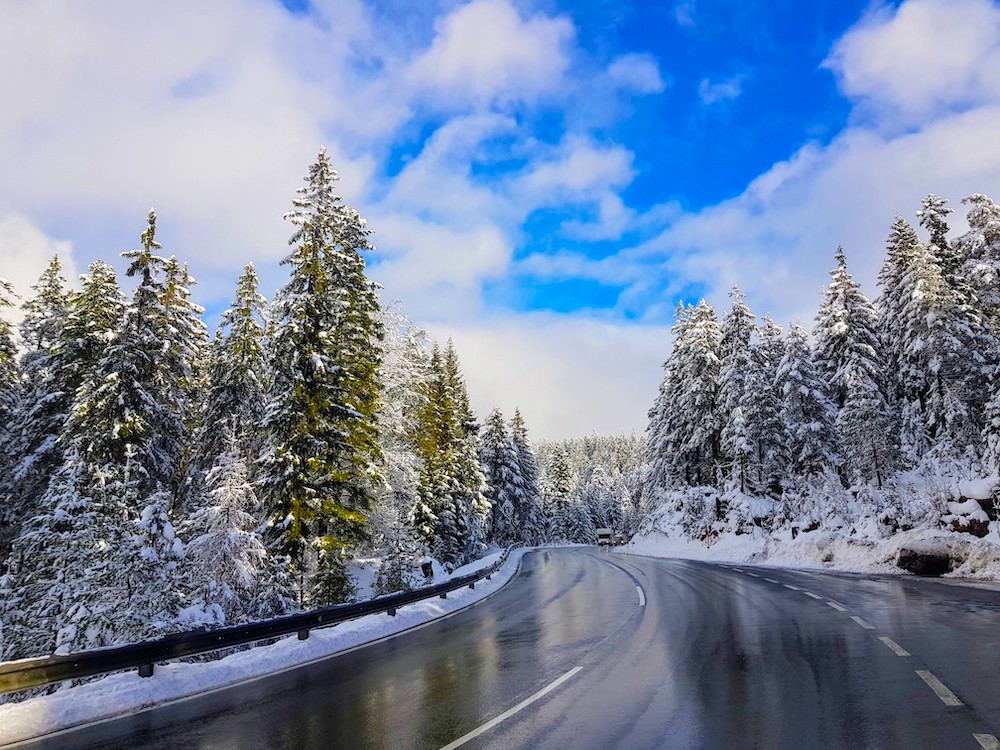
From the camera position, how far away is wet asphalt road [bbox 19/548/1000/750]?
618 cm

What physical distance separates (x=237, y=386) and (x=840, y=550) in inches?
1144

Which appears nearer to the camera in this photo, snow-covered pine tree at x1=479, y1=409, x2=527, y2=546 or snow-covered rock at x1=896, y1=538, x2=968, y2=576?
snow-covered rock at x1=896, y1=538, x2=968, y2=576

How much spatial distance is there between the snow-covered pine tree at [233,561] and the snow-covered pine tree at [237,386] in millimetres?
9116

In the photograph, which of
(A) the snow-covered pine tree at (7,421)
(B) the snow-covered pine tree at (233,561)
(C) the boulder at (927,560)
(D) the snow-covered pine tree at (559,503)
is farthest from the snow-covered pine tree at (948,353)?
(D) the snow-covered pine tree at (559,503)

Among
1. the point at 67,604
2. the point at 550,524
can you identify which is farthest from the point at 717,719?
the point at 550,524

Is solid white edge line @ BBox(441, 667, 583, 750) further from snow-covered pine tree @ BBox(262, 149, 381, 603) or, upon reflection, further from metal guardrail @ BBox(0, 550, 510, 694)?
snow-covered pine tree @ BBox(262, 149, 381, 603)

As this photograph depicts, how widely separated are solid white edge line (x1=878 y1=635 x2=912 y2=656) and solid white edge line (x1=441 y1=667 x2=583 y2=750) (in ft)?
15.1

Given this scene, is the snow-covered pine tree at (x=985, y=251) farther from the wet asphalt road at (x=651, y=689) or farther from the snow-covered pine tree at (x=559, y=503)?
the snow-covered pine tree at (x=559, y=503)

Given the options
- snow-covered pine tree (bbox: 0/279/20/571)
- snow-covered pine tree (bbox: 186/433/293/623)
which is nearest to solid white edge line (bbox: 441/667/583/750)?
snow-covered pine tree (bbox: 186/433/293/623)

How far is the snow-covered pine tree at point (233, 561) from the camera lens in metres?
20.0

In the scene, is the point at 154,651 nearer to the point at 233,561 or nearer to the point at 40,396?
the point at 233,561

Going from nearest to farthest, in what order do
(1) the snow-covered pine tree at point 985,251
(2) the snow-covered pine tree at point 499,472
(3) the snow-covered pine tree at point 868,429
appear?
(1) the snow-covered pine tree at point 985,251
(3) the snow-covered pine tree at point 868,429
(2) the snow-covered pine tree at point 499,472

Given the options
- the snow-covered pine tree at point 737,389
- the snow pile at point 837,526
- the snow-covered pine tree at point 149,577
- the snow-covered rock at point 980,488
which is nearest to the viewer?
the snow-covered pine tree at point 149,577

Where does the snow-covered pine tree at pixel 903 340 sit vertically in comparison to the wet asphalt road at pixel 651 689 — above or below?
above
